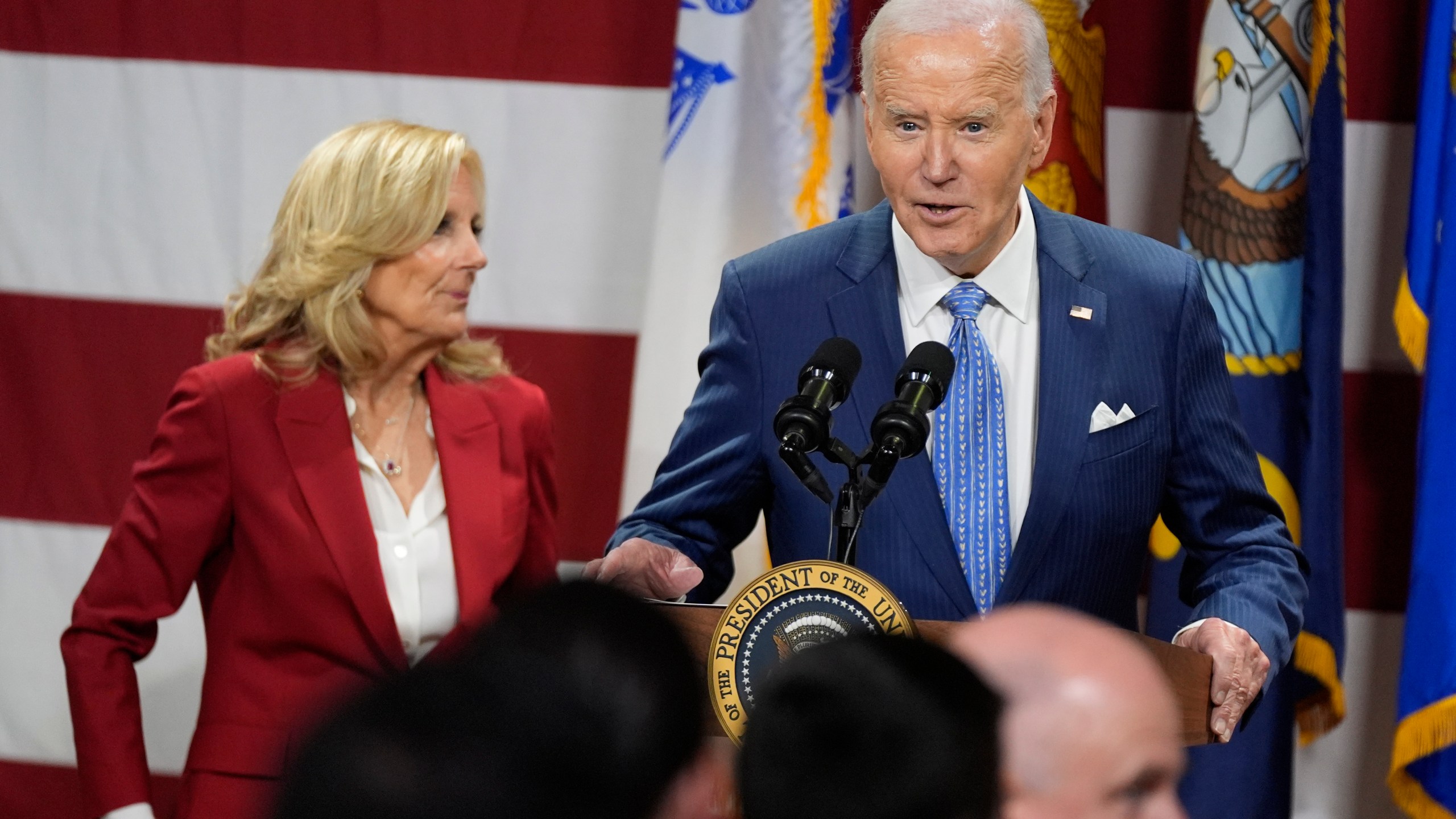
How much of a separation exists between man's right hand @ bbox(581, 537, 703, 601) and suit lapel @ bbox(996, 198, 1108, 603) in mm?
357

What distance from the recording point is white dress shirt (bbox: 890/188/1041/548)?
1734 mm

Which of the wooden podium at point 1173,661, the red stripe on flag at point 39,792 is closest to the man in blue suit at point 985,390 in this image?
the wooden podium at point 1173,661

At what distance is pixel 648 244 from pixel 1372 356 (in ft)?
4.82

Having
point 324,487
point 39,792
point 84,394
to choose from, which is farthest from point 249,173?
point 39,792

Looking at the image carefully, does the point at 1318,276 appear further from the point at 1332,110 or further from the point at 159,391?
the point at 159,391

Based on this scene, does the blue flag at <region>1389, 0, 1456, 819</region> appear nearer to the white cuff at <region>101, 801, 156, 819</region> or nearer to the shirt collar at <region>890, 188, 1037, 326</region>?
the shirt collar at <region>890, 188, 1037, 326</region>

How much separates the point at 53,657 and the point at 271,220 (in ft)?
3.61

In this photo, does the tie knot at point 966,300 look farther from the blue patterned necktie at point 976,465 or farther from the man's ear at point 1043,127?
the man's ear at point 1043,127

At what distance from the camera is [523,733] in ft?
2.02

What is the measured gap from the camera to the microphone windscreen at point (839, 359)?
130 centimetres

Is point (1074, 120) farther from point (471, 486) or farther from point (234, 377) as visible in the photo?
point (234, 377)

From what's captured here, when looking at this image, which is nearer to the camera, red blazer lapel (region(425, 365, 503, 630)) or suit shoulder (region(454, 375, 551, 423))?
red blazer lapel (region(425, 365, 503, 630))

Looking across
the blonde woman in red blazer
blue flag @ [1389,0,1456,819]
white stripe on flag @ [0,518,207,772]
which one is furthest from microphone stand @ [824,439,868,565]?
white stripe on flag @ [0,518,207,772]

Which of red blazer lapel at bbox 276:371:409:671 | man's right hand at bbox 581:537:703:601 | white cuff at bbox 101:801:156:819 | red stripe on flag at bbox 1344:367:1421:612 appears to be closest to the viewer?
man's right hand at bbox 581:537:703:601
